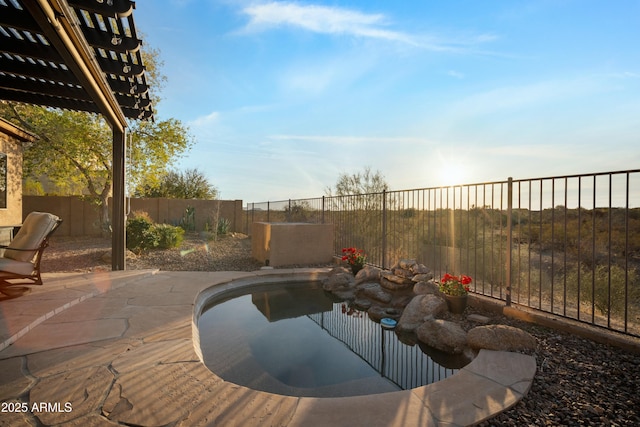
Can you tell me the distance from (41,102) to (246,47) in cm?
327

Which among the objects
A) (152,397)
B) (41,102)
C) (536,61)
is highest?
(536,61)

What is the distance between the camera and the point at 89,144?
917 cm

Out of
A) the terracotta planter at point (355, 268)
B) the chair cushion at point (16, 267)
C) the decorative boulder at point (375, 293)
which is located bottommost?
the decorative boulder at point (375, 293)

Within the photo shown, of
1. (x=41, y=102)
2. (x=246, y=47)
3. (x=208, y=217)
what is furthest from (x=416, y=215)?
(x=208, y=217)

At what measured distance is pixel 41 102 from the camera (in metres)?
4.58

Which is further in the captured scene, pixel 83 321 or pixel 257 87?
pixel 257 87

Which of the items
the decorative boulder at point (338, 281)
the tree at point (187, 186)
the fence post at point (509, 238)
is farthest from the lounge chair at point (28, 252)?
the tree at point (187, 186)

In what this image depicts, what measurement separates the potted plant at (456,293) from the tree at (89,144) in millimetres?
8677

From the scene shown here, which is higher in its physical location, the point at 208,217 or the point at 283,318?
the point at 208,217

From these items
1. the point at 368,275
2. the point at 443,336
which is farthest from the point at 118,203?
the point at 443,336

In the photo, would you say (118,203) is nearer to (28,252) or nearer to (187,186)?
(28,252)

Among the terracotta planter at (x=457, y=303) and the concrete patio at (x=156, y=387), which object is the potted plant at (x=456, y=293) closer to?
the terracotta planter at (x=457, y=303)

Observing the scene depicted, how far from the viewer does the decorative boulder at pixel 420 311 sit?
3.42 m

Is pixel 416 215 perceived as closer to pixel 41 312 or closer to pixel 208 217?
pixel 41 312
